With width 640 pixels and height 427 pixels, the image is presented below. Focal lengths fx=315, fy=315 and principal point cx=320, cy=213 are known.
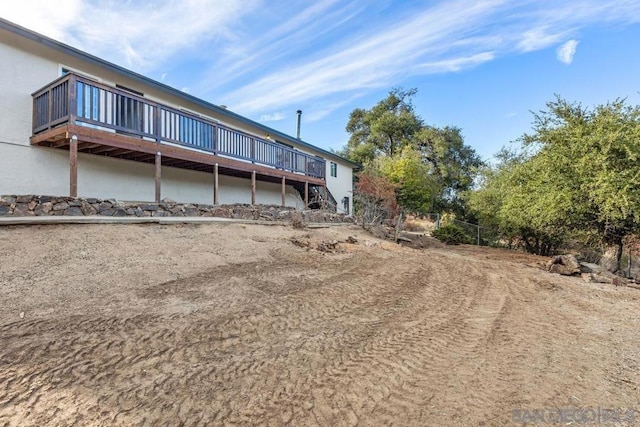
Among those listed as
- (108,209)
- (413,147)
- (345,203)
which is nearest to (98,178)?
(108,209)

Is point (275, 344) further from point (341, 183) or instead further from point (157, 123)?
point (341, 183)

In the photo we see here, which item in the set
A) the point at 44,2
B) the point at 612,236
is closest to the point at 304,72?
the point at 44,2

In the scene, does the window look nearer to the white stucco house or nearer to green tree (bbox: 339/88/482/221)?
green tree (bbox: 339/88/482/221)

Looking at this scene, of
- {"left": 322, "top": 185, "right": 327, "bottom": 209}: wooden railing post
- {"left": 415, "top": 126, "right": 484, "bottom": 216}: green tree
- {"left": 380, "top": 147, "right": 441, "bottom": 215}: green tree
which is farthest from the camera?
{"left": 415, "top": 126, "right": 484, "bottom": 216}: green tree

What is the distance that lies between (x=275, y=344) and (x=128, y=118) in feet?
27.2

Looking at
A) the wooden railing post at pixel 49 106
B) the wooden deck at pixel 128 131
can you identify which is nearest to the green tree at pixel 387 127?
the wooden deck at pixel 128 131

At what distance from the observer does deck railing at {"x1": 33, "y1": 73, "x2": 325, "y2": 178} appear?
291 inches

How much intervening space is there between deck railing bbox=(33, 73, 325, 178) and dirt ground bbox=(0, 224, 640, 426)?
10.7 feet

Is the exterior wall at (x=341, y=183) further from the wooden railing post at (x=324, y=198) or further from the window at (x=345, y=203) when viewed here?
the wooden railing post at (x=324, y=198)

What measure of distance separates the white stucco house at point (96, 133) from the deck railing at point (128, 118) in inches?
1.0

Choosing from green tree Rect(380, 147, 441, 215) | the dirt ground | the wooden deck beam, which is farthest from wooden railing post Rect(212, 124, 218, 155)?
green tree Rect(380, 147, 441, 215)

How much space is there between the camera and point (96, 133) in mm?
7707

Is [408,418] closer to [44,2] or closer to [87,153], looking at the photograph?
[87,153]

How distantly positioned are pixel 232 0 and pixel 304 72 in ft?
28.7
